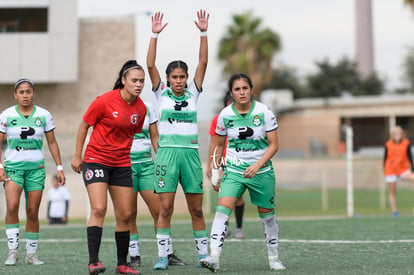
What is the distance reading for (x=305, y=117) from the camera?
60.6 metres

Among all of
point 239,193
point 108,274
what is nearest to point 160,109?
point 239,193

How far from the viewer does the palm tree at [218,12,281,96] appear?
177 feet

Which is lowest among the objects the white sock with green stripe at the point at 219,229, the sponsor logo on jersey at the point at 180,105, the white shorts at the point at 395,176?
the white sock with green stripe at the point at 219,229

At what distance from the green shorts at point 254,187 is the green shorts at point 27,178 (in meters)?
2.64

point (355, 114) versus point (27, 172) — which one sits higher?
point (355, 114)

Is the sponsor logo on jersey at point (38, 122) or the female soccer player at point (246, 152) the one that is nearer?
the female soccer player at point (246, 152)

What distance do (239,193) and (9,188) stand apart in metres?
3.09

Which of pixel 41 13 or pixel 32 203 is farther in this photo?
pixel 41 13

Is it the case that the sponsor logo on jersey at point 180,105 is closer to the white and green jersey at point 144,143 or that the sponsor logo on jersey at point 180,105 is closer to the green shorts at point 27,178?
the white and green jersey at point 144,143

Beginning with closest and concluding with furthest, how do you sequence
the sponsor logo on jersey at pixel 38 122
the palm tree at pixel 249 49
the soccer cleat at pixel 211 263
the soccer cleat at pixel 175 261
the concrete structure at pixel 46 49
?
the soccer cleat at pixel 211 263
the soccer cleat at pixel 175 261
the sponsor logo on jersey at pixel 38 122
the concrete structure at pixel 46 49
the palm tree at pixel 249 49

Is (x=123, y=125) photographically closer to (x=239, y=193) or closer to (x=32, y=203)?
(x=239, y=193)

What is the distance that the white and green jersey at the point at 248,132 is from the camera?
8.51 meters

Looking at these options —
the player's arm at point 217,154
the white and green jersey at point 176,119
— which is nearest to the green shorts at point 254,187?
the player's arm at point 217,154

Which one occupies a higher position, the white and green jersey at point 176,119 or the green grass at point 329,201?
the white and green jersey at point 176,119
